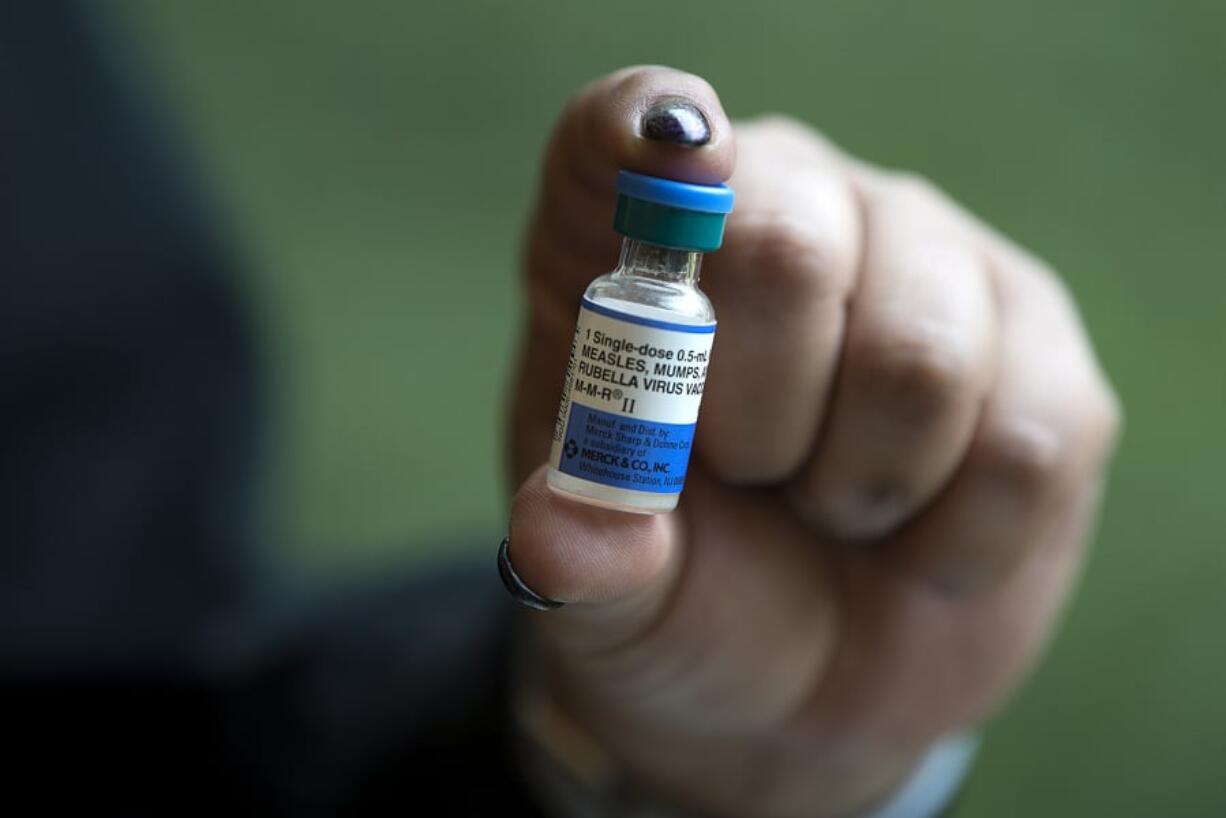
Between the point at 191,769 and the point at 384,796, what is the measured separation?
0.55ft

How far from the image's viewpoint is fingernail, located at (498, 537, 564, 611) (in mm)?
518

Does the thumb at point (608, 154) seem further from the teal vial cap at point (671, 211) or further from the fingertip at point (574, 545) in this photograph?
the fingertip at point (574, 545)

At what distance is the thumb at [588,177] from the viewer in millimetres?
499

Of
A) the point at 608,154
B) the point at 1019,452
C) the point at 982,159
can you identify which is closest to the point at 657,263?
the point at 608,154

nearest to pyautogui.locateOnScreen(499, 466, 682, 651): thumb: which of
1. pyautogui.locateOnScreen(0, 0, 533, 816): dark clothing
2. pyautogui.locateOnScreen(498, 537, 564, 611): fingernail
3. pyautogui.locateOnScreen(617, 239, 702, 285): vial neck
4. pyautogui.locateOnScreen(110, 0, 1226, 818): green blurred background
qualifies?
pyautogui.locateOnScreen(498, 537, 564, 611): fingernail

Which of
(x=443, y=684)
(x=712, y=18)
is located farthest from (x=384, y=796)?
(x=712, y=18)

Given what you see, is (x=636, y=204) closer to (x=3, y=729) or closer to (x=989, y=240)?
(x=989, y=240)

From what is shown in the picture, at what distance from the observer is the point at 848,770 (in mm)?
872

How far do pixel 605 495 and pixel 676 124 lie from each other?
0.55 ft

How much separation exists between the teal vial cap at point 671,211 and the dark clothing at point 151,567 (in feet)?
1.93

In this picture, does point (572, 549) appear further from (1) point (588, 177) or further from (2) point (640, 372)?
(1) point (588, 177)

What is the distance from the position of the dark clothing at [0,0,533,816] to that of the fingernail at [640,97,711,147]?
63cm

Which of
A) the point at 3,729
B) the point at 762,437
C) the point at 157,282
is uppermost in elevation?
the point at 762,437

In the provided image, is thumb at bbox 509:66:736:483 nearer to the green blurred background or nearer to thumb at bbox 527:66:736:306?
thumb at bbox 527:66:736:306
